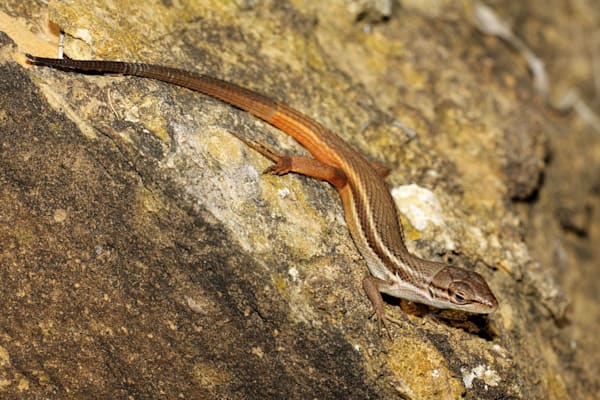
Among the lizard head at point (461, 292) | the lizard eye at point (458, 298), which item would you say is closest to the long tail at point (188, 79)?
the lizard head at point (461, 292)

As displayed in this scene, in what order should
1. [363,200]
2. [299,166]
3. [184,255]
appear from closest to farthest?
1. [184,255]
2. [299,166]
3. [363,200]

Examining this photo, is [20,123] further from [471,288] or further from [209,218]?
[471,288]

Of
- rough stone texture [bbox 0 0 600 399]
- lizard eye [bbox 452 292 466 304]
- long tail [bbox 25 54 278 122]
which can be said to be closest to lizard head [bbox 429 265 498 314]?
lizard eye [bbox 452 292 466 304]

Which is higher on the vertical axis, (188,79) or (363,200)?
(188,79)

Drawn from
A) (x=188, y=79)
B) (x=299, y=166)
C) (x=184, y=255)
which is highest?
(x=188, y=79)

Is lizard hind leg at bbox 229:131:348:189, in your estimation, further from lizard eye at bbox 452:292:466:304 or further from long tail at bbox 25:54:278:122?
lizard eye at bbox 452:292:466:304

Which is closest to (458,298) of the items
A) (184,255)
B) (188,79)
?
(184,255)

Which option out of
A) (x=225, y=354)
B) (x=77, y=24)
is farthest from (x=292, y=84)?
(x=225, y=354)

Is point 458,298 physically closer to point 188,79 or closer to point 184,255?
point 184,255

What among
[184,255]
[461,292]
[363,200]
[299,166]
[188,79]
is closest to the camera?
[184,255]
